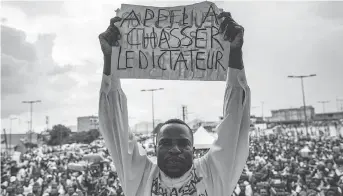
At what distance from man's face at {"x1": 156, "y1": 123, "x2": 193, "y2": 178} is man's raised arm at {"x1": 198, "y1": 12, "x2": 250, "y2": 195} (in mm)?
201

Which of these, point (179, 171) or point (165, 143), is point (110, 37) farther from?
point (179, 171)

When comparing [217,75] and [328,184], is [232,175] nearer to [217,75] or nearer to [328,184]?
[217,75]

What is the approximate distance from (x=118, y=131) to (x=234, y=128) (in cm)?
77

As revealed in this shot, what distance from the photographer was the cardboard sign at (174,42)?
2627mm

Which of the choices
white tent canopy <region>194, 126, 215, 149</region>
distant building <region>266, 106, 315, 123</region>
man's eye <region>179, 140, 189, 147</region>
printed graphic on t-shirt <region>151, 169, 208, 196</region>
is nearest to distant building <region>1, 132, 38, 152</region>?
white tent canopy <region>194, 126, 215, 149</region>

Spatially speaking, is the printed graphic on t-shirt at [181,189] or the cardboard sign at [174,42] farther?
the cardboard sign at [174,42]

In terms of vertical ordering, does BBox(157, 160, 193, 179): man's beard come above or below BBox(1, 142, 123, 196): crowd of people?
above

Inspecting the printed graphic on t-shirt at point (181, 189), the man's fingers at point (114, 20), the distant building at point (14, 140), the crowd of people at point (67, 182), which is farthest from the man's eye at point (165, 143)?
the distant building at point (14, 140)

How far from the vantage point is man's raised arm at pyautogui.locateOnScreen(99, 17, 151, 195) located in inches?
85.0

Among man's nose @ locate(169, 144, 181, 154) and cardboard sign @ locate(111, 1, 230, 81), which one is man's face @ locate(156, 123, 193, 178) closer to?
man's nose @ locate(169, 144, 181, 154)

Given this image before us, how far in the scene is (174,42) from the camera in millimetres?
2715

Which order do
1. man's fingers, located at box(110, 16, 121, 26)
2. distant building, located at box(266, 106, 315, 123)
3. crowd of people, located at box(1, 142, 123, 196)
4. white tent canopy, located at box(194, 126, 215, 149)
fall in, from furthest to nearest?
distant building, located at box(266, 106, 315, 123), crowd of people, located at box(1, 142, 123, 196), white tent canopy, located at box(194, 126, 215, 149), man's fingers, located at box(110, 16, 121, 26)

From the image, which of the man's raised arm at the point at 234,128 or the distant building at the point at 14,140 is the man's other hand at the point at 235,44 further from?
the distant building at the point at 14,140

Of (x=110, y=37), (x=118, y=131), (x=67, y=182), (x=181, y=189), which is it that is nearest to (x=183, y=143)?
(x=181, y=189)
